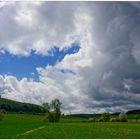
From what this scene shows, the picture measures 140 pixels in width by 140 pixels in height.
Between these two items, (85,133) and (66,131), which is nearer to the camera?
(85,133)

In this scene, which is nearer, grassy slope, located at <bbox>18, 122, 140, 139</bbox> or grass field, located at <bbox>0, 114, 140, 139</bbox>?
grassy slope, located at <bbox>18, 122, 140, 139</bbox>

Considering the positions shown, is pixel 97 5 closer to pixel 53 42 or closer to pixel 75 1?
pixel 75 1

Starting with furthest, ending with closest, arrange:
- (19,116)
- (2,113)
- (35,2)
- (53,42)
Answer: (2,113) < (19,116) < (53,42) < (35,2)

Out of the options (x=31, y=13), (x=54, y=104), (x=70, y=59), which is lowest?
(x=54, y=104)

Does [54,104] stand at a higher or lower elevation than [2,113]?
lower

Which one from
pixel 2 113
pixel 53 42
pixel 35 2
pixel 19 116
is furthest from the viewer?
pixel 2 113

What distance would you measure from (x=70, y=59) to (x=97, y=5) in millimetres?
2655

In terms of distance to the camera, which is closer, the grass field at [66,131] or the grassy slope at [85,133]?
the grassy slope at [85,133]

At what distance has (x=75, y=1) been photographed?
17.6 metres

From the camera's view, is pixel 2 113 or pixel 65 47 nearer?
pixel 65 47

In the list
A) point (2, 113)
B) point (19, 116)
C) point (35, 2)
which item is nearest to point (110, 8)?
point (35, 2)

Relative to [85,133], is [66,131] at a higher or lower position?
higher

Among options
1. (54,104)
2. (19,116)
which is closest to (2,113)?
(19,116)

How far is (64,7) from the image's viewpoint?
17188 mm
